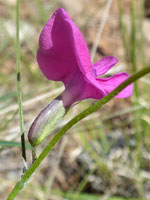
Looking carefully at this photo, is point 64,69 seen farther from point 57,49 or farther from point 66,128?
point 66,128

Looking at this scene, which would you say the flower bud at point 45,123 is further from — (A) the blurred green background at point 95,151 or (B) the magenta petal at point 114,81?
(A) the blurred green background at point 95,151

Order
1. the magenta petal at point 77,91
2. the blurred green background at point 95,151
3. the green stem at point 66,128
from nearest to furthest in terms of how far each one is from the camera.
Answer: the green stem at point 66,128 → the magenta petal at point 77,91 → the blurred green background at point 95,151

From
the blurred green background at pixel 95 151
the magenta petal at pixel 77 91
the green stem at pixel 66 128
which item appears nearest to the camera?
the green stem at pixel 66 128

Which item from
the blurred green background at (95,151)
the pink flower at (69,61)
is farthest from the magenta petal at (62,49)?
the blurred green background at (95,151)

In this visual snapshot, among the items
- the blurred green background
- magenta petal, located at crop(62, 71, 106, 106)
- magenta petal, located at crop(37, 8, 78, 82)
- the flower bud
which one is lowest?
the blurred green background

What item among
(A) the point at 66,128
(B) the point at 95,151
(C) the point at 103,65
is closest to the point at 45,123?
(A) the point at 66,128

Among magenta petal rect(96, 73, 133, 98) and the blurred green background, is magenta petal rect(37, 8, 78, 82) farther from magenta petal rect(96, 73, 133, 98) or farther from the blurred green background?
the blurred green background

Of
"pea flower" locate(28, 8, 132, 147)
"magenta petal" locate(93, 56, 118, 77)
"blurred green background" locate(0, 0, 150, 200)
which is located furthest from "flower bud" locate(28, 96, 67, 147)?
"blurred green background" locate(0, 0, 150, 200)
